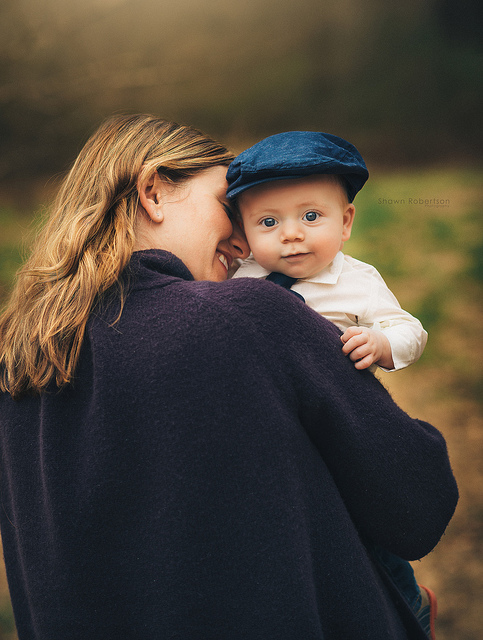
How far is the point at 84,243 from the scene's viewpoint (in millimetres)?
871

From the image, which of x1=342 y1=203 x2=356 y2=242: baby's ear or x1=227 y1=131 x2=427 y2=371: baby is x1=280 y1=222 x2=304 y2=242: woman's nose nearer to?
x1=227 y1=131 x2=427 y2=371: baby

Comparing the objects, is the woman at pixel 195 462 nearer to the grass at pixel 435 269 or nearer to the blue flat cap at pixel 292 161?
the blue flat cap at pixel 292 161

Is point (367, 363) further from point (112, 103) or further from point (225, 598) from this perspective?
point (112, 103)

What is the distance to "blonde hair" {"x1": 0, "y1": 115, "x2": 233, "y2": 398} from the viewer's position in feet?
2.63

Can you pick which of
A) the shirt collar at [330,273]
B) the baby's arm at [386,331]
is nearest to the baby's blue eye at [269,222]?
the shirt collar at [330,273]

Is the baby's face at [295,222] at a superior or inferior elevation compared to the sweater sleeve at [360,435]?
superior

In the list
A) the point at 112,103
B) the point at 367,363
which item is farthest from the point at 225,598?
the point at 112,103

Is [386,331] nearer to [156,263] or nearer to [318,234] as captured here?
[318,234]

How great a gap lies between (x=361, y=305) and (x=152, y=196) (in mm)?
431

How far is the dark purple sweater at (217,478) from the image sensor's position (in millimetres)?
718

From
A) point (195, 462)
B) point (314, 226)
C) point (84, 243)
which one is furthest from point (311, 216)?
point (195, 462)

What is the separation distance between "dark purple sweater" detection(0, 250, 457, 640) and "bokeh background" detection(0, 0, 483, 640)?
82.6 inches

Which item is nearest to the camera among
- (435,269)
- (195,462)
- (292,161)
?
(195,462)

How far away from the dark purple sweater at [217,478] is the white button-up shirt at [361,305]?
0.19 meters
